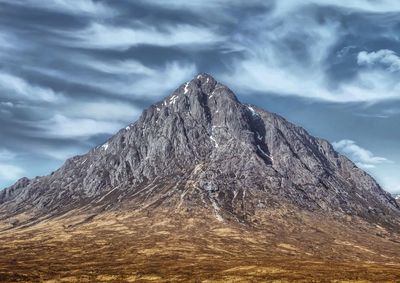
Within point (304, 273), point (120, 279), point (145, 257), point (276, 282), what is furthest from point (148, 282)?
point (145, 257)

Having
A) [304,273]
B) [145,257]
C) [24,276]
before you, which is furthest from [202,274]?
[145,257]

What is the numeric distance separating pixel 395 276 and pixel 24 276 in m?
98.6

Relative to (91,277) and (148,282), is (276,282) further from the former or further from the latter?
(91,277)

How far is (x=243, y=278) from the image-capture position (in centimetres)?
10725

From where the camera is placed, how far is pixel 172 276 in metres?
120

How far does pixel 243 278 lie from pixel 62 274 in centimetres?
5827

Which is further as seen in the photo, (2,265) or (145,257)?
(145,257)

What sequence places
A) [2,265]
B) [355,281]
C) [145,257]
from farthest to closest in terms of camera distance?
[145,257], [2,265], [355,281]

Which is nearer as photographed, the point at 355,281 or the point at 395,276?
the point at 355,281

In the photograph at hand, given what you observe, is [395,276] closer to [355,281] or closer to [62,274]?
[355,281]

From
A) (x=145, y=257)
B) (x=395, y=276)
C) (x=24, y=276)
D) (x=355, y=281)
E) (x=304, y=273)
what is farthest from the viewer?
(x=145, y=257)

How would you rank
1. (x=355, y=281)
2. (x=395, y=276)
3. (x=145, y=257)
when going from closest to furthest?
1. (x=355, y=281)
2. (x=395, y=276)
3. (x=145, y=257)

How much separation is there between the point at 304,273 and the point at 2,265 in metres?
115

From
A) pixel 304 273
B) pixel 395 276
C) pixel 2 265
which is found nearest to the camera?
pixel 395 276
